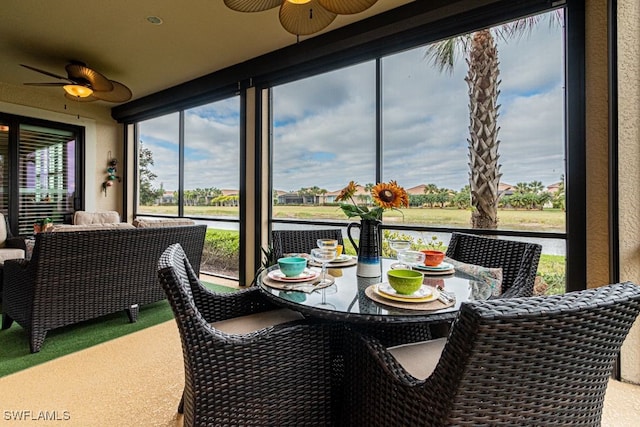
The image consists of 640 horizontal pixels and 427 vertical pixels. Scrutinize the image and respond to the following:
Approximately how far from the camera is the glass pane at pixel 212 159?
4.56 metres

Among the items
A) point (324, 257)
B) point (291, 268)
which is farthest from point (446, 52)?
point (291, 268)

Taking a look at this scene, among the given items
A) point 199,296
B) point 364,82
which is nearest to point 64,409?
point 199,296

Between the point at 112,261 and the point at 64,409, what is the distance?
1258 millimetres

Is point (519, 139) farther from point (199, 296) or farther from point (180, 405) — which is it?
point (180, 405)

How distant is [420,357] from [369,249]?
60 centimetres

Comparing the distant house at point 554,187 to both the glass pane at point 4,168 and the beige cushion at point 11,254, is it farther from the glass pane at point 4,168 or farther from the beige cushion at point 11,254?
the glass pane at point 4,168

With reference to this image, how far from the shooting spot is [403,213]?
3.21 metres

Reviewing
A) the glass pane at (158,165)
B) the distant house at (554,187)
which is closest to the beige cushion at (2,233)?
the glass pane at (158,165)

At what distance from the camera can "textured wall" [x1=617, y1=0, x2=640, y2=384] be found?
6.39ft

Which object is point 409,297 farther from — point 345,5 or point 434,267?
point 345,5

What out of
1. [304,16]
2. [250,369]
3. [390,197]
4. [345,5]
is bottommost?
[250,369]

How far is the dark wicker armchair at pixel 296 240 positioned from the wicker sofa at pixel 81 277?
112cm

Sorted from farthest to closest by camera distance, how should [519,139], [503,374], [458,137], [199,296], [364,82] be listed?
[364,82], [458,137], [519,139], [199,296], [503,374]

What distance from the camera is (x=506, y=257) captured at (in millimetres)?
2025
